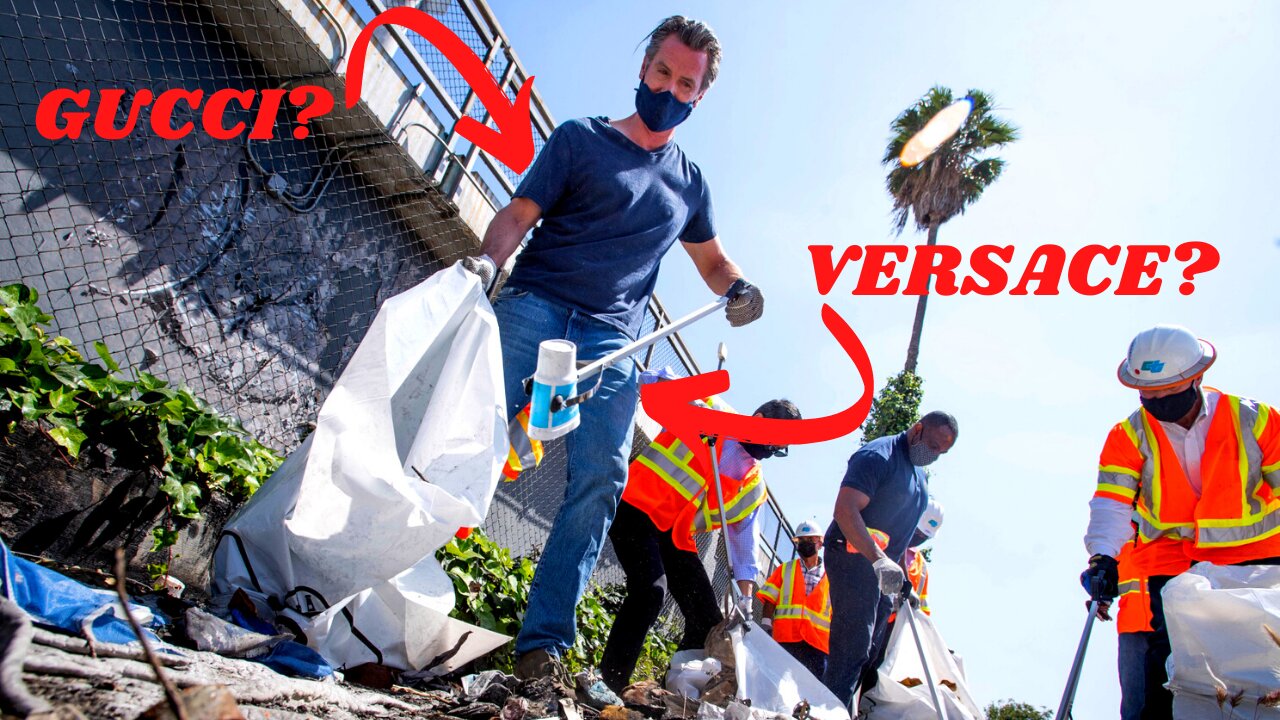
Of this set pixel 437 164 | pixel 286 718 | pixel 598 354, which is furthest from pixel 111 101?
pixel 286 718

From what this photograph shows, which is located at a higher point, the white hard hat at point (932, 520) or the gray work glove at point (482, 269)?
the white hard hat at point (932, 520)

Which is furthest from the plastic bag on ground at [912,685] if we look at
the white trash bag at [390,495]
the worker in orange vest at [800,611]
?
the white trash bag at [390,495]

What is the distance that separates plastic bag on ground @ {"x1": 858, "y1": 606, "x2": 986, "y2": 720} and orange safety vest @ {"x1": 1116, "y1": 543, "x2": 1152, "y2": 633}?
0.92 meters

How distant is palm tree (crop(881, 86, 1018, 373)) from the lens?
1702 cm

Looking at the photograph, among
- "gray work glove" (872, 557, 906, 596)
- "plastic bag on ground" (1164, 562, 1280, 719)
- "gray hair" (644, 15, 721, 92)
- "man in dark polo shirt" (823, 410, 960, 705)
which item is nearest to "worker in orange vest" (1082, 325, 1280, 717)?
"plastic bag on ground" (1164, 562, 1280, 719)

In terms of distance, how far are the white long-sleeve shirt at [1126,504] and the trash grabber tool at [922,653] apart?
80 cm

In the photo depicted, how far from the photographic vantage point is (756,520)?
4156mm

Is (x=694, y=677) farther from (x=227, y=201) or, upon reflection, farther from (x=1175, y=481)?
(x=227, y=201)

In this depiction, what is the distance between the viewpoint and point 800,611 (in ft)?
19.0

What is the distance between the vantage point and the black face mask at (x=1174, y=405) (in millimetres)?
3182

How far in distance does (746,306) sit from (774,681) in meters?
1.36

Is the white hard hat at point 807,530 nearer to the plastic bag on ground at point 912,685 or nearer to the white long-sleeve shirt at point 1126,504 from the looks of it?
the plastic bag on ground at point 912,685

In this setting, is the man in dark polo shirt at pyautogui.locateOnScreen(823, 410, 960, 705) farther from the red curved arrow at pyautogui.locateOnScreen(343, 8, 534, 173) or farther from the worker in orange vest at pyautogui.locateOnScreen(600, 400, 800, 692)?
the red curved arrow at pyautogui.locateOnScreen(343, 8, 534, 173)

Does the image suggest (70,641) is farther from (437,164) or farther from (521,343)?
(437,164)
